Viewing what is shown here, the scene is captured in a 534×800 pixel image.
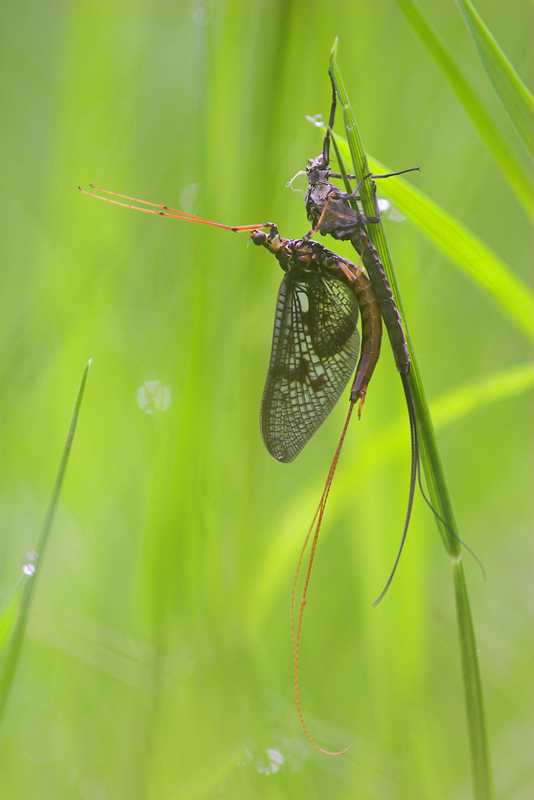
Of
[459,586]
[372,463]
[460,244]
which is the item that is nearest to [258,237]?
[460,244]

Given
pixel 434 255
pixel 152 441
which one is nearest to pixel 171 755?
pixel 152 441

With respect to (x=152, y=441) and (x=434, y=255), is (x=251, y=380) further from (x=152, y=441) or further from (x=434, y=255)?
(x=434, y=255)

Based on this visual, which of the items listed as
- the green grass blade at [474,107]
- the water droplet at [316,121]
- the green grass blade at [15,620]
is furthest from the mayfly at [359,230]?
the green grass blade at [15,620]

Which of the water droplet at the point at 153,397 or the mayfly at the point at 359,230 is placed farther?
the water droplet at the point at 153,397

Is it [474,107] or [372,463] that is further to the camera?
[372,463]

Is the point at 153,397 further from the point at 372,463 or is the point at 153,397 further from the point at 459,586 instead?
the point at 459,586

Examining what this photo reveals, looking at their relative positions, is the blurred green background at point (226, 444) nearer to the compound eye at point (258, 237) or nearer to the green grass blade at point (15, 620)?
the compound eye at point (258, 237)
